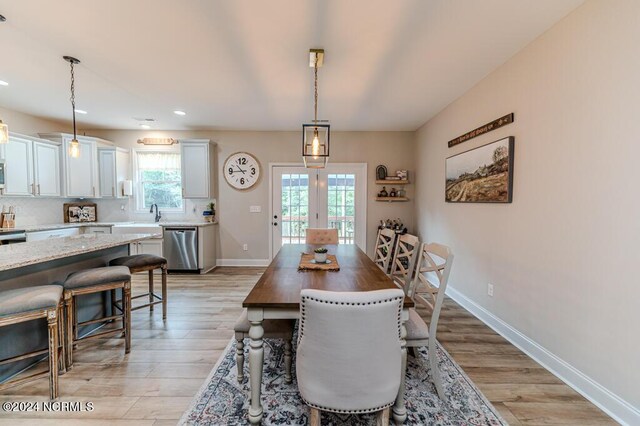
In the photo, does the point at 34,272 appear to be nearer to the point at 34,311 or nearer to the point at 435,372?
the point at 34,311

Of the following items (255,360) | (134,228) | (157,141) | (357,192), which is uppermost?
(157,141)

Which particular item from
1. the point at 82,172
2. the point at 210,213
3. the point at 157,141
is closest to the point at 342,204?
the point at 210,213

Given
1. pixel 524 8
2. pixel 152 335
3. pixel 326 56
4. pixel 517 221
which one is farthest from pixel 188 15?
pixel 517 221

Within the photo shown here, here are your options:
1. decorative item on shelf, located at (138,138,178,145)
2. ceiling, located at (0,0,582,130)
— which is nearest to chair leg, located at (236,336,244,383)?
ceiling, located at (0,0,582,130)

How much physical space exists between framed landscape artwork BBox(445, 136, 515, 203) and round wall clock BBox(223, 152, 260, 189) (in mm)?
3309

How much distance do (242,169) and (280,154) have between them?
77 centimetres

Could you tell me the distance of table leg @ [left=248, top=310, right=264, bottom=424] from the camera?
1.43 m

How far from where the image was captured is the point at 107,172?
482 cm

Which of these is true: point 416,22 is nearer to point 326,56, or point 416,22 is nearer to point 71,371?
point 326,56

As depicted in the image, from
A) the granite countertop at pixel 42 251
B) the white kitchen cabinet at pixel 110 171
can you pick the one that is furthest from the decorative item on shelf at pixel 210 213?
the granite countertop at pixel 42 251

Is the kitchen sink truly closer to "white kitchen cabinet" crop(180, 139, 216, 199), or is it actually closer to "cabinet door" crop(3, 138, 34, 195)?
"white kitchen cabinet" crop(180, 139, 216, 199)

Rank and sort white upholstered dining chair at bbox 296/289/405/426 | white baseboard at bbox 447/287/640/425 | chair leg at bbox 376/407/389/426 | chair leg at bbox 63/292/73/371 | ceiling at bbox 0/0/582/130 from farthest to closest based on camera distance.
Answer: chair leg at bbox 63/292/73/371, ceiling at bbox 0/0/582/130, white baseboard at bbox 447/287/640/425, chair leg at bbox 376/407/389/426, white upholstered dining chair at bbox 296/289/405/426

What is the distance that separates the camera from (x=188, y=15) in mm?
1988

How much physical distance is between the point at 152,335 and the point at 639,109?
3.91 metres
